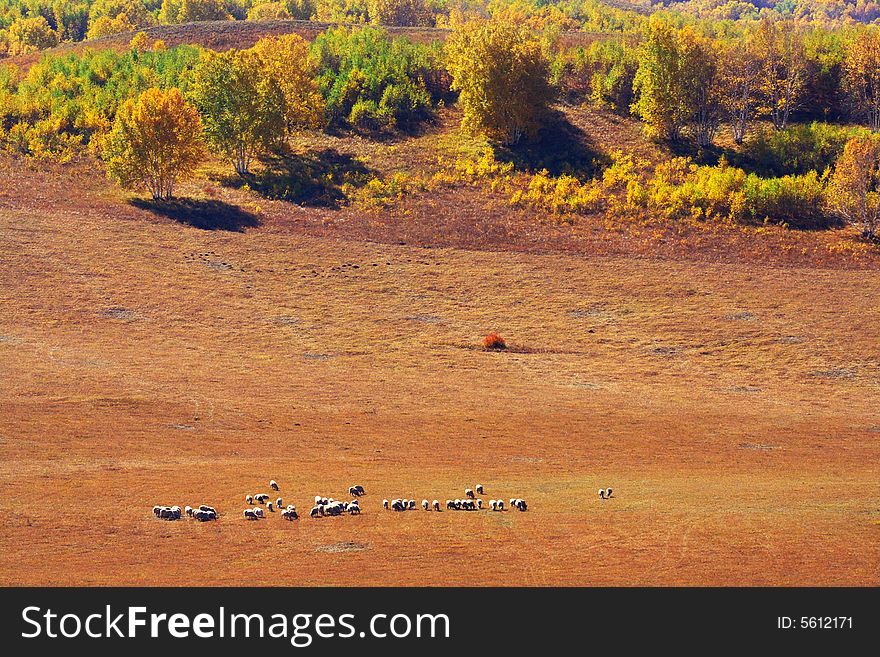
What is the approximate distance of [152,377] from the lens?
183 feet

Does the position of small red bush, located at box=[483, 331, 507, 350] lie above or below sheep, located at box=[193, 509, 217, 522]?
below

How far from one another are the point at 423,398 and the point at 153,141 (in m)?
57.3

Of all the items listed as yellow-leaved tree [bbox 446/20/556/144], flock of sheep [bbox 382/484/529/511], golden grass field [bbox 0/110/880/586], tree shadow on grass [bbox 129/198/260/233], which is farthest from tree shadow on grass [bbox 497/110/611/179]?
flock of sheep [bbox 382/484/529/511]

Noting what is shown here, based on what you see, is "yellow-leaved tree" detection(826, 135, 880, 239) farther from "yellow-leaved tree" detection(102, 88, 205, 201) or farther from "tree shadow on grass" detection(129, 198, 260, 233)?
"yellow-leaved tree" detection(102, 88, 205, 201)

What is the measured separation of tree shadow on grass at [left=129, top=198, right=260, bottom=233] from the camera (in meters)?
95.5

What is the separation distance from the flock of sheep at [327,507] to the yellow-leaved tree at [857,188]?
65.7 m

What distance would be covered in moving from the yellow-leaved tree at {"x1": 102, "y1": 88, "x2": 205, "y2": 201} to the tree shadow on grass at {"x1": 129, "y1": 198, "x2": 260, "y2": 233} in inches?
85.6

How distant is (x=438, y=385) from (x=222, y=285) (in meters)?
28.1

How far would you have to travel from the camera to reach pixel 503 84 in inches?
4525

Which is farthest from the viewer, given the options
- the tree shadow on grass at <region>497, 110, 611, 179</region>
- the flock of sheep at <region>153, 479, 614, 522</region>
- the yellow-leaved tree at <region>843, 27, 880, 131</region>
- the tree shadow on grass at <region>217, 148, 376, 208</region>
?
the yellow-leaved tree at <region>843, 27, 880, 131</region>

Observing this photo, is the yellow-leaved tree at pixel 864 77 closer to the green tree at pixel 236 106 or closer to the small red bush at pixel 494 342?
the green tree at pixel 236 106

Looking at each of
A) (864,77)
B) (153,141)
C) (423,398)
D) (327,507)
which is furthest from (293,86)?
(327,507)

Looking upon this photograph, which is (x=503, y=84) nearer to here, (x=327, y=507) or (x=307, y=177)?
(x=307, y=177)

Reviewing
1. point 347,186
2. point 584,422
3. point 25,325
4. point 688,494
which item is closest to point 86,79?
point 347,186
